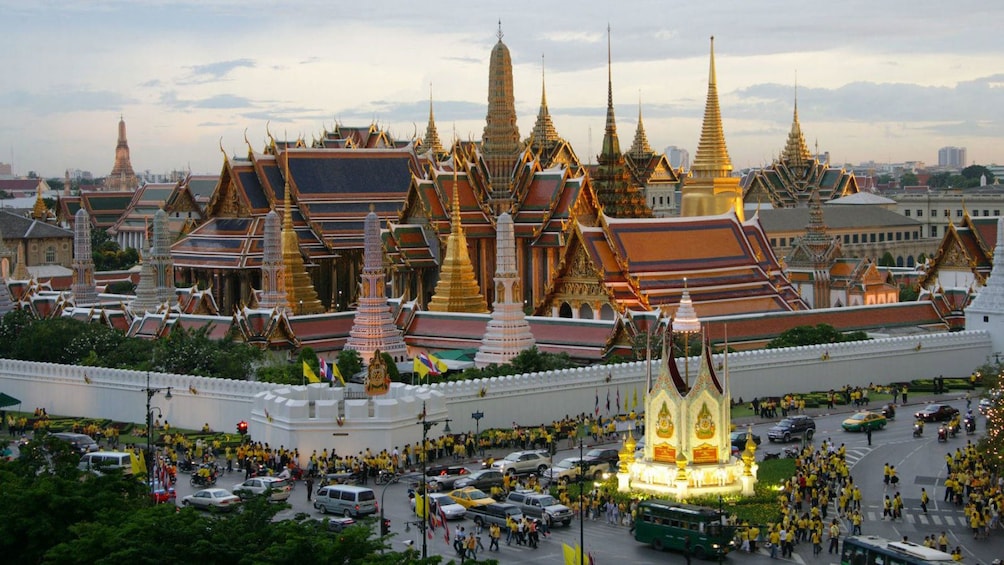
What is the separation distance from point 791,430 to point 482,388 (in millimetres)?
8308

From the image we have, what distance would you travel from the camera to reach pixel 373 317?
60.3m

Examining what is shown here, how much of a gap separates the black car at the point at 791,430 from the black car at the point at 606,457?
5460 millimetres

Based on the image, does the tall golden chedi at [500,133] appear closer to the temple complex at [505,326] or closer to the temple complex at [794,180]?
the temple complex at [505,326]

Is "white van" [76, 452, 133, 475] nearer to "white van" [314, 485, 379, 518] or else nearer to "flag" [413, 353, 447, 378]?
"white van" [314, 485, 379, 518]

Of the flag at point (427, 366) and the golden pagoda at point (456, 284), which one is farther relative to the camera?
the golden pagoda at point (456, 284)

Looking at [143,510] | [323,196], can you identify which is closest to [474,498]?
[143,510]

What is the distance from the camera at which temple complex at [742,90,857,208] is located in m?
131

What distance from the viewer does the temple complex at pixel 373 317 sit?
60000 millimetres

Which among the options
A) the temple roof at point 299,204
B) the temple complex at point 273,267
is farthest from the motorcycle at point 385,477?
the temple roof at point 299,204

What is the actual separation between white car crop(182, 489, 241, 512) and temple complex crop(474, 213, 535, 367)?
65.1 feet

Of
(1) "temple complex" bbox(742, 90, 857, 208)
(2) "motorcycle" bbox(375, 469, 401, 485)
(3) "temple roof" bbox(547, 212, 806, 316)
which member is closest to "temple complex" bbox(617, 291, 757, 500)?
(2) "motorcycle" bbox(375, 469, 401, 485)

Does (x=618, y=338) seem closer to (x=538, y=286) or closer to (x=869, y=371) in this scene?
(x=869, y=371)

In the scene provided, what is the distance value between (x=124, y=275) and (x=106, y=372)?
44.5 metres

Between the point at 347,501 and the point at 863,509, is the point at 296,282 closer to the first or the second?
the point at 347,501
